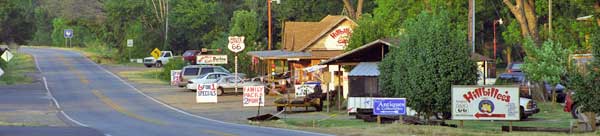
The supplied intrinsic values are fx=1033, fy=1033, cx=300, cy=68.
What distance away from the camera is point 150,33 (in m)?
Answer: 101

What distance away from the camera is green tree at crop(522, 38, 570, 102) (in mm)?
38375

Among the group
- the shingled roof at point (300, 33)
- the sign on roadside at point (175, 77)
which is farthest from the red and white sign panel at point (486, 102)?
the sign on roadside at point (175, 77)

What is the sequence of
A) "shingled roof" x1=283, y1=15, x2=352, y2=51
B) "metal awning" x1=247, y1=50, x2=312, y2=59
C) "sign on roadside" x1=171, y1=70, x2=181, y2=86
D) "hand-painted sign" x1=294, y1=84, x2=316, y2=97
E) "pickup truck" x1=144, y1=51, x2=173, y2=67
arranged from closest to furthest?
"hand-painted sign" x1=294, y1=84, x2=316, y2=97, "metal awning" x1=247, y1=50, x2=312, y2=59, "shingled roof" x1=283, y1=15, x2=352, y2=51, "sign on roadside" x1=171, y1=70, x2=181, y2=86, "pickup truck" x1=144, y1=51, x2=173, y2=67

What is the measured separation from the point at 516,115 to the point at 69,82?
147ft

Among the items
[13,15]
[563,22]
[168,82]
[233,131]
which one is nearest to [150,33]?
[13,15]

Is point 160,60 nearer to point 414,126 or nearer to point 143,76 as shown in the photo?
point 143,76

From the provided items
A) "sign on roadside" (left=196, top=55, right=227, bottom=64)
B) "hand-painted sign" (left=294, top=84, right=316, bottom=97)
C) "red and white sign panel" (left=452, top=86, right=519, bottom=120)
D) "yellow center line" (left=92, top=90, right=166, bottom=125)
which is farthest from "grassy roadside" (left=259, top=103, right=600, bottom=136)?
"sign on roadside" (left=196, top=55, right=227, bottom=64)

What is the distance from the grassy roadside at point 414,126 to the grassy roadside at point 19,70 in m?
37.5

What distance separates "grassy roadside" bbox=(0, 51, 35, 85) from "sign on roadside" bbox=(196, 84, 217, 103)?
76.1 ft

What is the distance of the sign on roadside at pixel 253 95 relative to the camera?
42.9 meters

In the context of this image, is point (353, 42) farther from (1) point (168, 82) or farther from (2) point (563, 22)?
(1) point (168, 82)

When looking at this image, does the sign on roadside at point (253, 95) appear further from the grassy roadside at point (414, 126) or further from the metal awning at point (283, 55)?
the metal awning at point (283, 55)

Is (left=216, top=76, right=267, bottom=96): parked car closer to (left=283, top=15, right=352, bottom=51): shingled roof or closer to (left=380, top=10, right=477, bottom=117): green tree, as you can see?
(left=283, top=15, right=352, bottom=51): shingled roof

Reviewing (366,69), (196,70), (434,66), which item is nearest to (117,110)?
(366,69)
